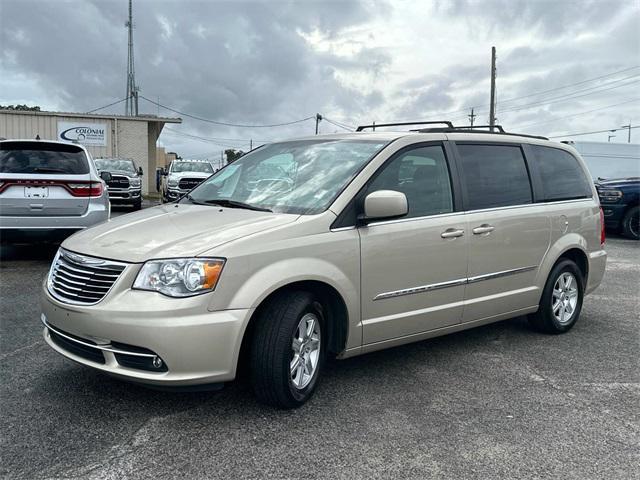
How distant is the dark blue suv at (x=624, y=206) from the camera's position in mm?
A: 13000

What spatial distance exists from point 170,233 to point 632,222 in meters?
12.5

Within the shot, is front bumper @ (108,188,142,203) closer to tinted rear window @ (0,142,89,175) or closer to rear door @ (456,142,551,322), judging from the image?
tinted rear window @ (0,142,89,175)

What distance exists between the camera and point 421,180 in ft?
14.1

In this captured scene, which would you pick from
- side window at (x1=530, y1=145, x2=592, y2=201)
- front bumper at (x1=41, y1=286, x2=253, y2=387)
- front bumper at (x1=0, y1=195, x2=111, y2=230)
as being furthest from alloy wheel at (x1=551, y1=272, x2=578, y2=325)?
front bumper at (x1=0, y1=195, x2=111, y2=230)

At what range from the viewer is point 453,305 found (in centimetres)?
436

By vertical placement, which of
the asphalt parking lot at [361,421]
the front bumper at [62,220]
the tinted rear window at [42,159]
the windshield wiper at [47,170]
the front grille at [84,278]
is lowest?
the asphalt parking lot at [361,421]

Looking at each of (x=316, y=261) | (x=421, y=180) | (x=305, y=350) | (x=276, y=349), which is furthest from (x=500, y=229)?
(x=276, y=349)

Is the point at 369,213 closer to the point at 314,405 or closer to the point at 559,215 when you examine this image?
the point at 314,405

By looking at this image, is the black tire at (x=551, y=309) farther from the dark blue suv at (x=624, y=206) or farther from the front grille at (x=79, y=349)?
the dark blue suv at (x=624, y=206)

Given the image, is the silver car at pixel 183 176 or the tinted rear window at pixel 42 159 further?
the silver car at pixel 183 176

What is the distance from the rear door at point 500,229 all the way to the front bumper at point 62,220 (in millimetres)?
5216

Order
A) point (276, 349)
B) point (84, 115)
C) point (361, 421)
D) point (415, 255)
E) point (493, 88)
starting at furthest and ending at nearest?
point (493, 88)
point (84, 115)
point (415, 255)
point (361, 421)
point (276, 349)

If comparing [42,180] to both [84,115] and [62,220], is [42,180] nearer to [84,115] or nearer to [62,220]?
[62,220]

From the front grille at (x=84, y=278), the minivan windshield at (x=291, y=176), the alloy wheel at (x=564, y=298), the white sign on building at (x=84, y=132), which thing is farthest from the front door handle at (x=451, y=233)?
the white sign on building at (x=84, y=132)
